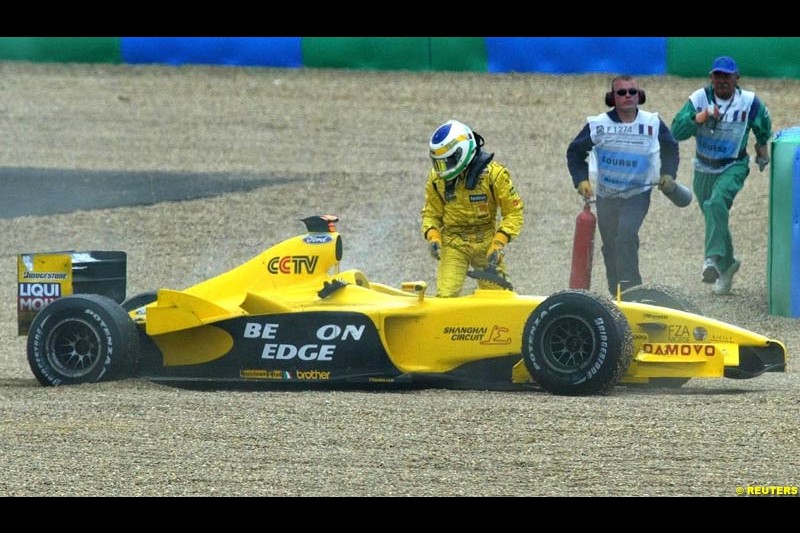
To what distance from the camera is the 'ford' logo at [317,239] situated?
9.87m

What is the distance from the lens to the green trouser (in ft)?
40.7

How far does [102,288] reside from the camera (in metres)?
10.2

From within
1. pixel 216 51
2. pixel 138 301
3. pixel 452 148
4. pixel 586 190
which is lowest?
pixel 138 301

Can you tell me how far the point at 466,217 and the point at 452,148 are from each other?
0.52 metres

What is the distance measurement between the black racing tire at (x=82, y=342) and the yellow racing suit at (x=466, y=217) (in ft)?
6.57

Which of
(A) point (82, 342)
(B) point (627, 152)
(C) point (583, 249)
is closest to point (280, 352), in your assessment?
(A) point (82, 342)

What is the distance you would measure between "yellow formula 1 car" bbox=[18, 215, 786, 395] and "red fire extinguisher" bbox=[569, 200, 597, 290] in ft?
4.51

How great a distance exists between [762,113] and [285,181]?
6.43m

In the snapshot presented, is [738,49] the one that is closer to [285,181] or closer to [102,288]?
[285,181]

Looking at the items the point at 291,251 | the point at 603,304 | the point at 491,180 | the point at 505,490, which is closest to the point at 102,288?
the point at 291,251

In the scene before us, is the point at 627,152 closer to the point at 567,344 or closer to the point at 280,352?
the point at 567,344

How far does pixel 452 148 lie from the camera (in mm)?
9680
